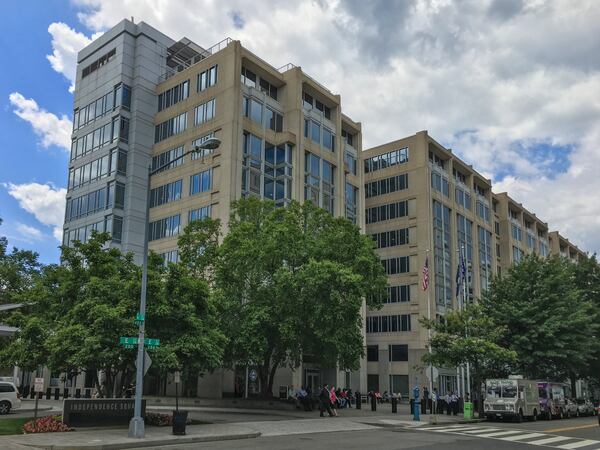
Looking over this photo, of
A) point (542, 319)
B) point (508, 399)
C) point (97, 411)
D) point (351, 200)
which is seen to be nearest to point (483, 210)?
point (351, 200)

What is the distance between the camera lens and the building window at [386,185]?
7289 cm

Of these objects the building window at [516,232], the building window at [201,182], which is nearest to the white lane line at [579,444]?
the building window at [201,182]

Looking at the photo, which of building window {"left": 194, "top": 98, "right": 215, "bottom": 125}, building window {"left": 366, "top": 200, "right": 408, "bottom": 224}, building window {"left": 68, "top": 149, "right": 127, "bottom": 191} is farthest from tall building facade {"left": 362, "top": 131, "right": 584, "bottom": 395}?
building window {"left": 68, "top": 149, "right": 127, "bottom": 191}

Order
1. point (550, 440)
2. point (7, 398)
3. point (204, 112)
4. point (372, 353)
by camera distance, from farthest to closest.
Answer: point (372, 353) → point (204, 112) → point (7, 398) → point (550, 440)

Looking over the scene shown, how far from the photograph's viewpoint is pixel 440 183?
74125mm

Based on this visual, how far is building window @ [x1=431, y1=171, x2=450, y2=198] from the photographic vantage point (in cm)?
7262

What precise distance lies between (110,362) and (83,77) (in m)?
48.7

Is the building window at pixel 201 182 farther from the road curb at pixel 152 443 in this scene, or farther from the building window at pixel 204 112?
the road curb at pixel 152 443

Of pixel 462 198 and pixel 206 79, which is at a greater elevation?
pixel 206 79

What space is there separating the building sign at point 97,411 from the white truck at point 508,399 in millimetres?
20527

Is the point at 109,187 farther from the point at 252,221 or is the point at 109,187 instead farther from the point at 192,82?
the point at 252,221

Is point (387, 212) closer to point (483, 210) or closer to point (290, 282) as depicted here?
point (483, 210)

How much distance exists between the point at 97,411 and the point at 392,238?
5425cm

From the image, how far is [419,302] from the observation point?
218ft
